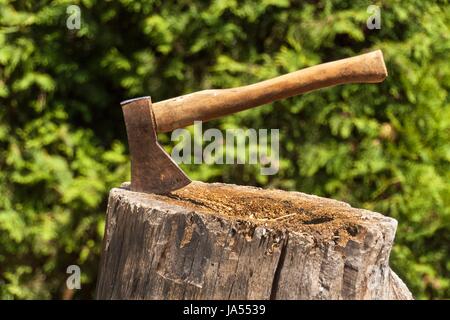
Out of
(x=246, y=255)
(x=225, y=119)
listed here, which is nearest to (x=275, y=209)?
(x=246, y=255)

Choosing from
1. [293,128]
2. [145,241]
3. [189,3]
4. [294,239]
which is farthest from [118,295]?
[189,3]


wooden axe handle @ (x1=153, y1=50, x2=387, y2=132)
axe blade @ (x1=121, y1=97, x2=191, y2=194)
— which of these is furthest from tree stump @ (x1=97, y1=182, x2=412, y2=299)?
wooden axe handle @ (x1=153, y1=50, x2=387, y2=132)

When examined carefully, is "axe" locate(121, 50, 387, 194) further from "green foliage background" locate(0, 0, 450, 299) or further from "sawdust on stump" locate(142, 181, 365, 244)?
"green foliage background" locate(0, 0, 450, 299)

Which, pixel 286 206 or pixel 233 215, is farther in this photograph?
pixel 286 206

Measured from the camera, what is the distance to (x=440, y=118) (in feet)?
13.8

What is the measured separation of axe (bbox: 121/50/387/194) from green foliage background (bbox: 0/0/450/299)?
1469 mm

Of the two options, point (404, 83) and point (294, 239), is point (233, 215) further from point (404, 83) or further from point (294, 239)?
point (404, 83)

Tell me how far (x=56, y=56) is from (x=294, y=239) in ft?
8.64

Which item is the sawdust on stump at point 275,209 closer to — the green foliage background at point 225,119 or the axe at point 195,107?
the axe at point 195,107

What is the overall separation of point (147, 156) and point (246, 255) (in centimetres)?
62

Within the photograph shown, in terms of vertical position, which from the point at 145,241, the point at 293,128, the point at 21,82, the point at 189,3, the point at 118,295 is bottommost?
the point at 118,295

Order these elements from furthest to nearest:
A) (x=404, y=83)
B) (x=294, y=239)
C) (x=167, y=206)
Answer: (x=404, y=83), (x=167, y=206), (x=294, y=239)

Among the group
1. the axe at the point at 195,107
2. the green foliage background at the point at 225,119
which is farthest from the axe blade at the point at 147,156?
the green foliage background at the point at 225,119

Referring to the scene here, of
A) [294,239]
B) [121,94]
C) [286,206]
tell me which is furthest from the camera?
[121,94]
